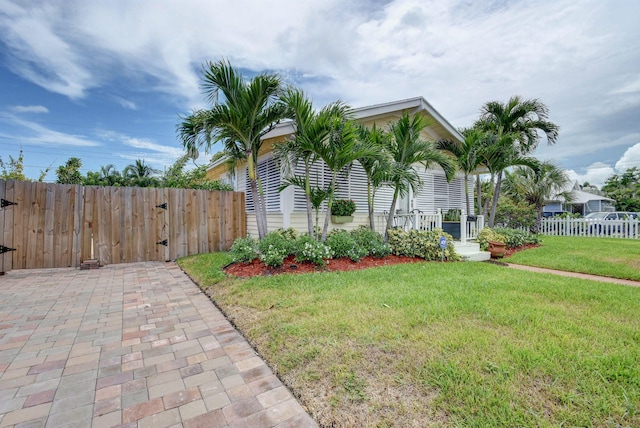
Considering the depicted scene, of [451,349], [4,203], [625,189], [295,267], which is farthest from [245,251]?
[625,189]

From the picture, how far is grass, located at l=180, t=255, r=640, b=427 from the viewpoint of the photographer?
6.05 ft

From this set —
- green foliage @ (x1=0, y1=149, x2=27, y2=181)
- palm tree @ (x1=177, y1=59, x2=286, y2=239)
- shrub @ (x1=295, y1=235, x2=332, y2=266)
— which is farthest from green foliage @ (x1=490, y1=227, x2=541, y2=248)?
green foliage @ (x1=0, y1=149, x2=27, y2=181)

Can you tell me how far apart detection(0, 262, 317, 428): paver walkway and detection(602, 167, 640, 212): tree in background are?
3761cm

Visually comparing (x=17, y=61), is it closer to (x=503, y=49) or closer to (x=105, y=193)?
(x=105, y=193)

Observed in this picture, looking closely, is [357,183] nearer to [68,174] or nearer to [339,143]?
[339,143]

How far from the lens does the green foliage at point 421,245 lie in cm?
723

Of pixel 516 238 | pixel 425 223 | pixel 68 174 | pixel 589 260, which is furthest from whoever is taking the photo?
pixel 68 174

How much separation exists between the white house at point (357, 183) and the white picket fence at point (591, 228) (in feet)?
23.5

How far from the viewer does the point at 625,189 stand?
95.5 ft

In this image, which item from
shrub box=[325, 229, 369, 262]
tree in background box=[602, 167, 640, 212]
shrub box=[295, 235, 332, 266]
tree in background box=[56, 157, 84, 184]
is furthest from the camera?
tree in background box=[602, 167, 640, 212]

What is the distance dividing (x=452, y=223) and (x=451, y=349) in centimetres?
794

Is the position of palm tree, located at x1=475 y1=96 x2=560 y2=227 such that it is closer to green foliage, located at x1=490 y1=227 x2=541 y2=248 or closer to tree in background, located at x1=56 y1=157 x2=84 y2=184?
green foliage, located at x1=490 y1=227 x2=541 y2=248

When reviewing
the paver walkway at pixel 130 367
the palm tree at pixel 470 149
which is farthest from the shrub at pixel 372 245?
the palm tree at pixel 470 149

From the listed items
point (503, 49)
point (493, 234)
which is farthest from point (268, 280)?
point (503, 49)
